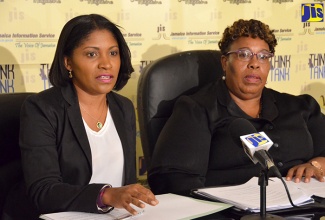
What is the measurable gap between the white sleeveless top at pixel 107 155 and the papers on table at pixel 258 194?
0.35 m

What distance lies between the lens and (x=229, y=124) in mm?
2352

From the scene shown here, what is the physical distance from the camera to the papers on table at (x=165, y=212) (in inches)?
61.7

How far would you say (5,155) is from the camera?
2002 mm

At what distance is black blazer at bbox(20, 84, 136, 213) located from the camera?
180 cm

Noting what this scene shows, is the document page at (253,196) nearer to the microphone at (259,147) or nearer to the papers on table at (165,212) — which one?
the papers on table at (165,212)

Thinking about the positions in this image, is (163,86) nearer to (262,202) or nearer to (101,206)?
(101,206)

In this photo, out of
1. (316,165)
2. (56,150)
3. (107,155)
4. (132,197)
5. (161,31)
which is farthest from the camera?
(161,31)

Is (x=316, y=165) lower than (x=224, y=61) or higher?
lower

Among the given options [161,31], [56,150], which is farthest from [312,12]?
[56,150]

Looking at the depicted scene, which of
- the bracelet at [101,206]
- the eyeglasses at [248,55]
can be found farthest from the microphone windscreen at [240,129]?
the eyeglasses at [248,55]

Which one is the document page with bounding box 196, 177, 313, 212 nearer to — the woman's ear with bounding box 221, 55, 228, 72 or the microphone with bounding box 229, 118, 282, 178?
the microphone with bounding box 229, 118, 282, 178

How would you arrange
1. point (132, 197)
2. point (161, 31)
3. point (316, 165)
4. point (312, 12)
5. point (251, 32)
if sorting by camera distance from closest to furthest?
point (132, 197)
point (316, 165)
point (251, 32)
point (161, 31)
point (312, 12)

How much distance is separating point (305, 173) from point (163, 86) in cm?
74

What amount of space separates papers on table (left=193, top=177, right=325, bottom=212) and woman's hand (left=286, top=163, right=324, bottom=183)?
2.8 inches
